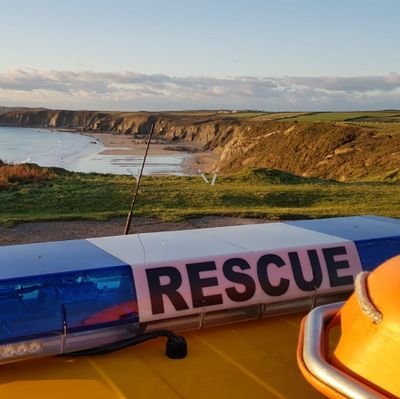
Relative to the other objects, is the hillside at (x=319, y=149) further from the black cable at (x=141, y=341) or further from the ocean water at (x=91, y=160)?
the black cable at (x=141, y=341)

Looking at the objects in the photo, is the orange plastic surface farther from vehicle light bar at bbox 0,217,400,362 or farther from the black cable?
vehicle light bar at bbox 0,217,400,362

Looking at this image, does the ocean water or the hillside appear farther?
the ocean water

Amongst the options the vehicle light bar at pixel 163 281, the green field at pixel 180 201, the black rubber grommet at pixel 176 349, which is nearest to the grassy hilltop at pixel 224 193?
the green field at pixel 180 201

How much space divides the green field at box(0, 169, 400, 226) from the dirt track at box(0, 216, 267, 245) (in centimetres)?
44

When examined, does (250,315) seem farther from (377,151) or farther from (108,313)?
(377,151)

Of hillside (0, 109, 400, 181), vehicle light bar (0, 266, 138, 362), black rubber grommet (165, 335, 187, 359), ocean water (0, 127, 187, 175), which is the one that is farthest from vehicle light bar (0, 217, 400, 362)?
ocean water (0, 127, 187, 175)

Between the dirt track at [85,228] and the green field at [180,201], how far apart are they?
44 centimetres

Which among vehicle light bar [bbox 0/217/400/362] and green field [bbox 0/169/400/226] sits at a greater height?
vehicle light bar [bbox 0/217/400/362]

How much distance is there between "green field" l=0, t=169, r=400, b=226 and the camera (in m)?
14.8

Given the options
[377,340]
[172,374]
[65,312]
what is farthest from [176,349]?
[377,340]

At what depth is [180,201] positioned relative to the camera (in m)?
17.3

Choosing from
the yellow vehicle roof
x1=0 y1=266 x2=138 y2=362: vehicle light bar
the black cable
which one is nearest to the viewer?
the yellow vehicle roof

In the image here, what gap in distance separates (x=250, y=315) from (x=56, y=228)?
1011 centimetres

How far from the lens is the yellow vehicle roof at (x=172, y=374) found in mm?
2668
